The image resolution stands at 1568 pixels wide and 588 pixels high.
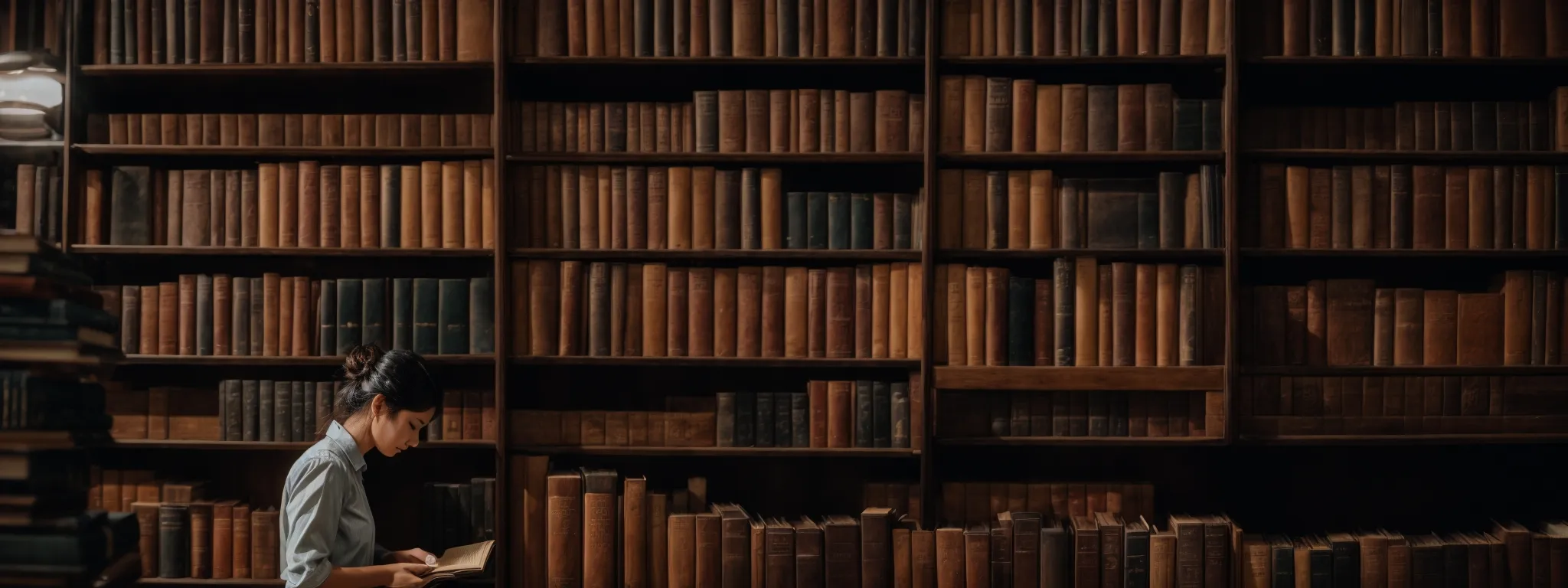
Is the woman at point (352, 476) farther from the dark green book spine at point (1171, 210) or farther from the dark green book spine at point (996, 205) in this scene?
the dark green book spine at point (1171, 210)

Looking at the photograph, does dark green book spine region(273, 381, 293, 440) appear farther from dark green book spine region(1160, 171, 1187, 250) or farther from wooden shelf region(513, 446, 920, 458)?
dark green book spine region(1160, 171, 1187, 250)

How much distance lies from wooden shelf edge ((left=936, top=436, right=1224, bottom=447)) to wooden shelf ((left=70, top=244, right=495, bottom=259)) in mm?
1447

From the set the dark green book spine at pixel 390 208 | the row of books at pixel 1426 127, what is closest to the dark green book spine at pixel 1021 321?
the row of books at pixel 1426 127

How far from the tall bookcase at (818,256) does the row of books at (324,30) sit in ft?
0.14

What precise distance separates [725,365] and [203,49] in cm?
174

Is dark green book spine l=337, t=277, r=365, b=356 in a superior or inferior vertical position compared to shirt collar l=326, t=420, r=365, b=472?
superior

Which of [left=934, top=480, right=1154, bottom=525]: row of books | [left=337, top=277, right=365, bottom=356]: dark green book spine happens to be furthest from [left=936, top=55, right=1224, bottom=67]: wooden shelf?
[left=337, top=277, right=365, bottom=356]: dark green book spine

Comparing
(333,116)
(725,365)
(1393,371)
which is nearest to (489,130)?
(333,116)

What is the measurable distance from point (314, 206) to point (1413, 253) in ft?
10.1

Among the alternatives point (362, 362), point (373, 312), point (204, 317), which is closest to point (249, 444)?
point (204, 317)

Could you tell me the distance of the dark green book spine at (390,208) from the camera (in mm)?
3115

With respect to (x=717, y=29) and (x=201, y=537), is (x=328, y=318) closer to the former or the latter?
(x=201, y=537)

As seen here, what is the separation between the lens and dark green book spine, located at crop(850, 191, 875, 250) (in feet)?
10.1

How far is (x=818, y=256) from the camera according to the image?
3.09 meters
